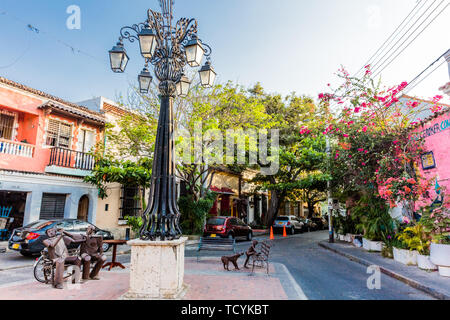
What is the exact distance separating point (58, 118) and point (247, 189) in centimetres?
1969

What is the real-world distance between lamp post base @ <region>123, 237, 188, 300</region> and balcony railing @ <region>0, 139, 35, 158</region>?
1044 centimetres

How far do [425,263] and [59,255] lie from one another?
9655 mm

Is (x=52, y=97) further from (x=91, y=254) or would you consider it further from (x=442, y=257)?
(x=442, y=257)

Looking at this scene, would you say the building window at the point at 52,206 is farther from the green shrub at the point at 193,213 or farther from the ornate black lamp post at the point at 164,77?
the ornate black lamp post at the point at 164,77

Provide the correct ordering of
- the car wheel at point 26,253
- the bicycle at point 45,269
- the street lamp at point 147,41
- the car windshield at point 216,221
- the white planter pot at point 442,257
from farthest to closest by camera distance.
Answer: the car windshield at point 216,221
the car wheel at point 26,253
the white planter pot at point 442,257
the bicycle at point 45,269
the street lamp at point 147,41

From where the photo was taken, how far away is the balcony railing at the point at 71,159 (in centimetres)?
1334

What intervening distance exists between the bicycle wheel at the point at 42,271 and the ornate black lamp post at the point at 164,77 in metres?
2.83

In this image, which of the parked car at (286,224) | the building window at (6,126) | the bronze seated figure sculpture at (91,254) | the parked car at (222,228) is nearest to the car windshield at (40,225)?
the bronze seated figure sculpture at (91,254)

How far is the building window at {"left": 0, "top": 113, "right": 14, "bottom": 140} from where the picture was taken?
12.9m

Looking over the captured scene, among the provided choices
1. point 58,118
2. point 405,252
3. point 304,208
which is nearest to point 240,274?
point 405,252

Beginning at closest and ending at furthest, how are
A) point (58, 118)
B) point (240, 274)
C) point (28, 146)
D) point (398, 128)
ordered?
point (240, 274), point (398, 128), point (28, 146), point (58, 118)

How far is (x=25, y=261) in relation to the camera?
30.8ft

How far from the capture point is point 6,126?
1299 centimetres
